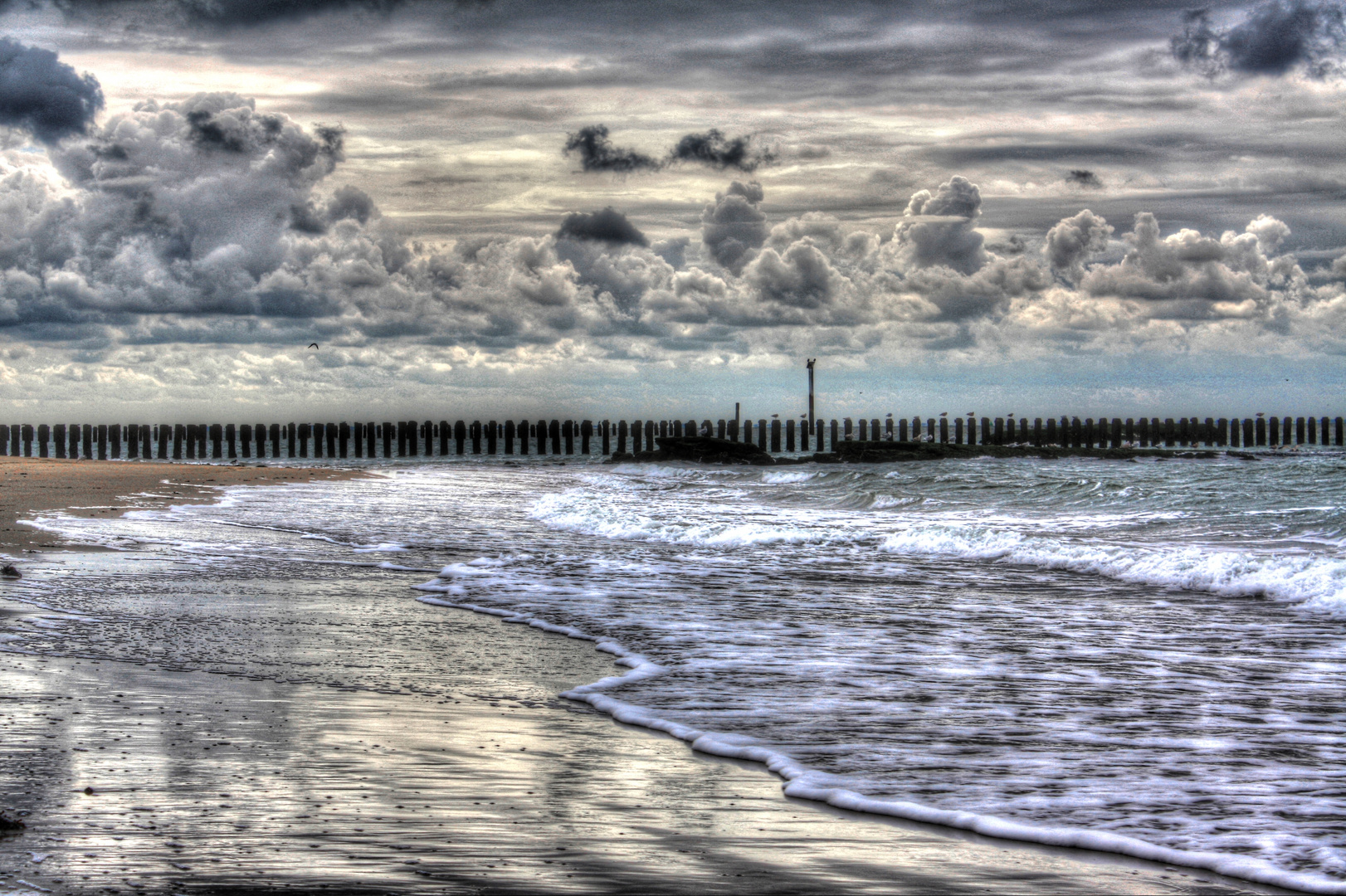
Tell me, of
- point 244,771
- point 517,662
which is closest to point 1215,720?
point 517,662

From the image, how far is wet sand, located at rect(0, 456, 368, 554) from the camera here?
11797mm

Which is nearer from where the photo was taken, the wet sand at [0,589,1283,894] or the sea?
the wet sand at [0,589,1283,894]

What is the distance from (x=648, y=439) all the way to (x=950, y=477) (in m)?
27.3

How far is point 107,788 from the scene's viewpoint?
340 cm

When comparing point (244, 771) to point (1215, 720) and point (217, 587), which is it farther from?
point (217, 587)

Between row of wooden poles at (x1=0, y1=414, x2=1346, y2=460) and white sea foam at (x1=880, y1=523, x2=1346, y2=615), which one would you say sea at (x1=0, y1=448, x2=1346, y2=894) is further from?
row of wooden poles at (x1=0, y1=414, x2=1346, y2=460)

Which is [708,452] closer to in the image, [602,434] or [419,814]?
[602,434]

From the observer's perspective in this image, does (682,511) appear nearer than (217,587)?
No

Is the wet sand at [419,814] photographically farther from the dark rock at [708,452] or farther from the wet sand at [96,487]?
the dark rock at [708,452]

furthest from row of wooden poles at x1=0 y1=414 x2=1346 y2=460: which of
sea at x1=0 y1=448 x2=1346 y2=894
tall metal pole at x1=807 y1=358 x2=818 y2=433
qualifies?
sea at x1=0 y1=448 x2=1346 y2=894

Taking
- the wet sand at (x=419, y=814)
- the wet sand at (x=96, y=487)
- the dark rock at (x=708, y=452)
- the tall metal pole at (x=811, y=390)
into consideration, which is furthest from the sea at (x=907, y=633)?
the tall metal pole at (x=811, y=390)

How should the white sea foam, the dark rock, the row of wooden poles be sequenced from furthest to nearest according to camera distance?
the row of wooden poles < the dark rock < the white sea foam

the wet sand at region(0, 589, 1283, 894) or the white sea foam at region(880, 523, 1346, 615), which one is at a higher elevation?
the wet sand at region(0, 589, 1283, 894)

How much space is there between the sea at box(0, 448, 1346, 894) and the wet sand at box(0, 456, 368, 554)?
742 millimetres
